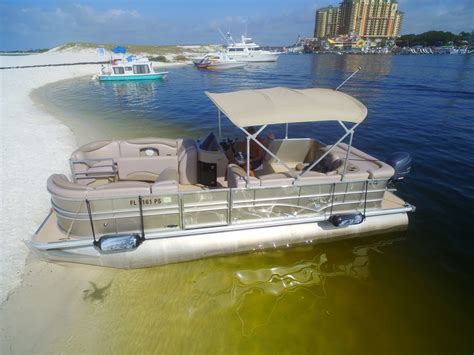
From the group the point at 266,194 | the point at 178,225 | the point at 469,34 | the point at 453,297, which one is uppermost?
the point at 469,34

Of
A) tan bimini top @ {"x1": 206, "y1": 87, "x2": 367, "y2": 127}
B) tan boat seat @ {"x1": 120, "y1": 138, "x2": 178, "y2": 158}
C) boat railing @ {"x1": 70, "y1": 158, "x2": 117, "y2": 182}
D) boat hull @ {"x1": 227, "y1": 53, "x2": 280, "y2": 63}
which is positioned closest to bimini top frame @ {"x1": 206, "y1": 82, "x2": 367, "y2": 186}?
tan bimini top @ {"x1": 206, "y1": 87, "x2": 367, "y2": 127}

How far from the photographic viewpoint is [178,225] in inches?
243

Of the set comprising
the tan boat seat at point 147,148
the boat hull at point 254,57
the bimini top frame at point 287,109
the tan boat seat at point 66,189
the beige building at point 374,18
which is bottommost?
the tan boat seat at point 66,189

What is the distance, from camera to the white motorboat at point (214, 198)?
18.9 ft

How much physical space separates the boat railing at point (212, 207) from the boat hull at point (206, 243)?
0.71 feet

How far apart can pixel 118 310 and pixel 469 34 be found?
195m

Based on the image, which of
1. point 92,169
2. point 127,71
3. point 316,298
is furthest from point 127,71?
point 316,298

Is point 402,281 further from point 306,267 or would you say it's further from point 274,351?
point 274,351

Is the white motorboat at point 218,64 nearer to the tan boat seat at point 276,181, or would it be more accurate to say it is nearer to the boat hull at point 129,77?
the boat hull at point 129,77

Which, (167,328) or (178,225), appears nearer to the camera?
(167,328)

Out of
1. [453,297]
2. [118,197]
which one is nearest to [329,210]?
[453,297]

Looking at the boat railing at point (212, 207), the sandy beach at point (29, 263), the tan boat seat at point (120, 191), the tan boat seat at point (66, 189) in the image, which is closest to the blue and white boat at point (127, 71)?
the sandy beach at point (29, 263)

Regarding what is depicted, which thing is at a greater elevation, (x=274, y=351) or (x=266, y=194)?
(x=266, y=194)

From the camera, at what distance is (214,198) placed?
610cm
